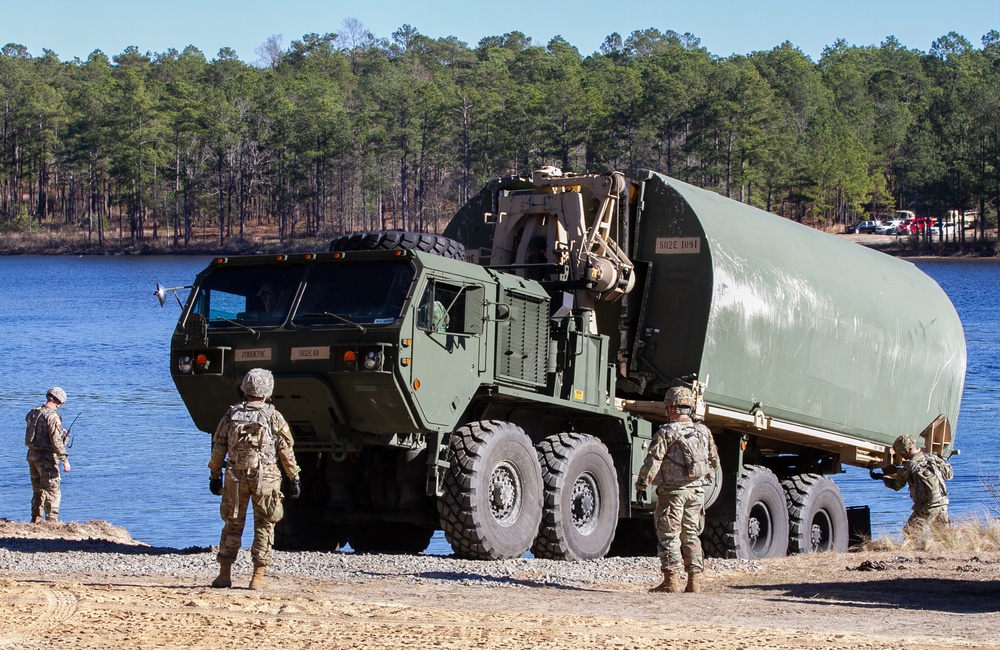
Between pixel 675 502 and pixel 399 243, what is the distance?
367cm

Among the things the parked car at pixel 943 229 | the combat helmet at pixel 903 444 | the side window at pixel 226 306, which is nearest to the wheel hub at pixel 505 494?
the side window at pixel 226 306

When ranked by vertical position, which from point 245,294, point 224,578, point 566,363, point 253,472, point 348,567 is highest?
point 245,294

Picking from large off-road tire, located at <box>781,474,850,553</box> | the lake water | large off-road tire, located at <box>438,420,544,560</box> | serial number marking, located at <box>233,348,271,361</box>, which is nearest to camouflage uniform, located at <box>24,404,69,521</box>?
the lake water

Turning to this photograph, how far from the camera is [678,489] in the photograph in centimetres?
1183

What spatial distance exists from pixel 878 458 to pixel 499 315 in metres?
7.25

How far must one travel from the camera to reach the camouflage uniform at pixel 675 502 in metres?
11.7

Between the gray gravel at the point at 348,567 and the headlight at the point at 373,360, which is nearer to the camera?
the gray gravel at the point at 348,567

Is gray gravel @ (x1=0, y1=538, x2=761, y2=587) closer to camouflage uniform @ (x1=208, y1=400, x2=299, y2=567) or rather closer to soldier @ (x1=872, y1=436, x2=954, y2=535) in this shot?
camouflage uniform @ (x1=208, y1=400, x2=299, y2=567)

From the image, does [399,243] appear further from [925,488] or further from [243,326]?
[925,488]

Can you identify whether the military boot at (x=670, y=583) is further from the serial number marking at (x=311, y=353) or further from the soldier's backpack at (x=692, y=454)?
the serial number marking at (x=311, y=353)

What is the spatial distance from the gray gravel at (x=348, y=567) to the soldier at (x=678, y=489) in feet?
2.65

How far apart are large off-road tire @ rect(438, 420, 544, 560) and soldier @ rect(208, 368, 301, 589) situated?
7.74 ft

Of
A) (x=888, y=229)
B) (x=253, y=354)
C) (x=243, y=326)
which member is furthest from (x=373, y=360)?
(x=888, y=229)

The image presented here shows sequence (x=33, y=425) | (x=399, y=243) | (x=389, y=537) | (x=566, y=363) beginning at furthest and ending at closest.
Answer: (x=33, y=425)
(x=389, y=537)
(x=566, y=363)
(x=399, y=243)
